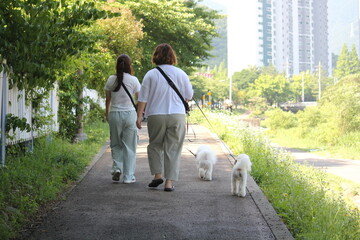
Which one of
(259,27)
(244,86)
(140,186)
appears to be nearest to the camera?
(140,186)

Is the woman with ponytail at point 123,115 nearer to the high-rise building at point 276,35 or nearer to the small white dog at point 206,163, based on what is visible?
the small white dog at point 206,163

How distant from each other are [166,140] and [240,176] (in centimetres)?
111

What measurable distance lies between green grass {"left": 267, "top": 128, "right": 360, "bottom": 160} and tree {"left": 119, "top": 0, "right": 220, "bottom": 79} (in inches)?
357

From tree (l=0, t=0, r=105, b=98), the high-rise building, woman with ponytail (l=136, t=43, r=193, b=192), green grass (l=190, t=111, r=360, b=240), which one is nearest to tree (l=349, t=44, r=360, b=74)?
the high-rise building

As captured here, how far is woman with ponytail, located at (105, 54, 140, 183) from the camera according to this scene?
7.55m

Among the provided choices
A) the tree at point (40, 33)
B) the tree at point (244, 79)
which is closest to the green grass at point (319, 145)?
the tree at point (40, 33)

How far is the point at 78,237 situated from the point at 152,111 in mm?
2540

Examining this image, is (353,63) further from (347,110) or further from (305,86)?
(347,110)

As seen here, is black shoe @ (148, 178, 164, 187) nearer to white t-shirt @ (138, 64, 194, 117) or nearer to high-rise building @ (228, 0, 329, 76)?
white t-shirt @ (138, 64, 194, 117)

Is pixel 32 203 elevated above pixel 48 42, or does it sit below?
below

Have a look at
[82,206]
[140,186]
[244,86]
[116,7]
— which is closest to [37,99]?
[140,186]

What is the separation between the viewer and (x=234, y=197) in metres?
6.88

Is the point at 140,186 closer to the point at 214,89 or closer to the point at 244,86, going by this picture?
the point at 214,89

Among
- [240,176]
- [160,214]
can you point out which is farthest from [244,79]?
[160,214]
